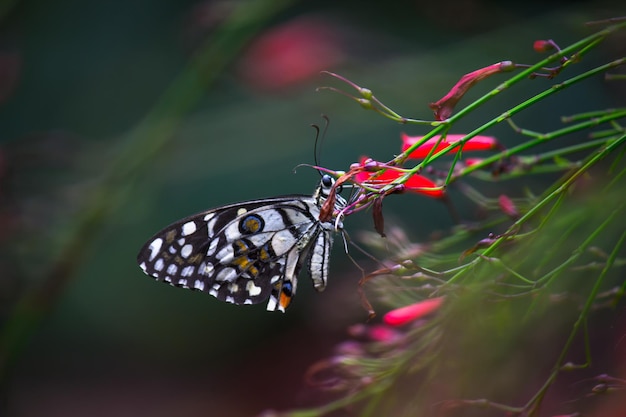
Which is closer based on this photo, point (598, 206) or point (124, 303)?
point (598, 206)

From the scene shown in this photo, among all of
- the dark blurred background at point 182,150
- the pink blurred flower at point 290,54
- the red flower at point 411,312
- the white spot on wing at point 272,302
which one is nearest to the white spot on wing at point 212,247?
the white spot on wing at point 272,302

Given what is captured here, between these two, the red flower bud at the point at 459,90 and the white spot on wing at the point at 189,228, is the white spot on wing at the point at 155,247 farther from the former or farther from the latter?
the red flower bud at the point at 459,90

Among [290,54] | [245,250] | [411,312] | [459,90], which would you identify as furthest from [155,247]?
[290,54]

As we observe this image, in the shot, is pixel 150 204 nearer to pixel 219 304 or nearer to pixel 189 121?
pixel 189 121

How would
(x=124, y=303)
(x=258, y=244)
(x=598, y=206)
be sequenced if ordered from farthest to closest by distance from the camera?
1. (x=124, y=303)
2. (x=258, y=244)
3. (x=598, y=206)

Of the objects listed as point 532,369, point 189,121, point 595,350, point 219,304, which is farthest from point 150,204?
point 532,369

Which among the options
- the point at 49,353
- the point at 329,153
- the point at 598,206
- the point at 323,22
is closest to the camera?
the point at 598,206

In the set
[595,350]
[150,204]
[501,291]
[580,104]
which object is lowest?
[595,350]

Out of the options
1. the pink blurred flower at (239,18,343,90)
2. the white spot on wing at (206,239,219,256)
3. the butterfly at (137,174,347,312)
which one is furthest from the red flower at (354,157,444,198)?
the pink blurred flower at (239,18,343,90)
